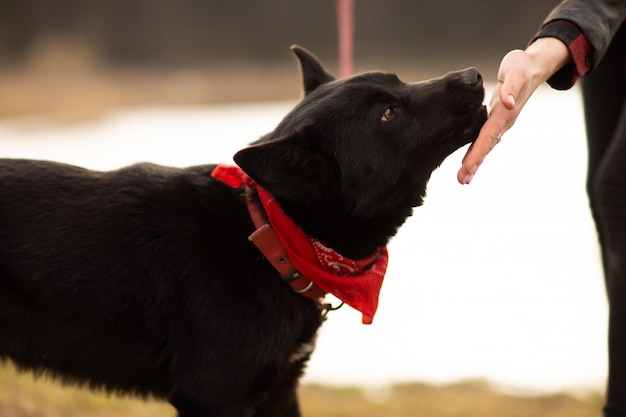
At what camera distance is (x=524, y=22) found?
11.6 meters

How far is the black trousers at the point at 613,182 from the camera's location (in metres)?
2.49

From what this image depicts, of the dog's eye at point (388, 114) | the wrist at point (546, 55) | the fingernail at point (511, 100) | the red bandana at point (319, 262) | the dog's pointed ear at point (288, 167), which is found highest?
the wrist at point (546, 55)

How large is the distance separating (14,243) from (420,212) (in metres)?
4.23

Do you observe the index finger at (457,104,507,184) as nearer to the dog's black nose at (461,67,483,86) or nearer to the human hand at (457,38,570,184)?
the human hand at (457,38,570,184)

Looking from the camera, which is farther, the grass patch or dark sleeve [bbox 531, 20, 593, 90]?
the grass patch

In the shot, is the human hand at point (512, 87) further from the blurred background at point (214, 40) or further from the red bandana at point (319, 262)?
the blurred background at point (214, 40)

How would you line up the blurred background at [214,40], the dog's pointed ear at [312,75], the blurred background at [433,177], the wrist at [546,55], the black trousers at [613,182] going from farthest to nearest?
1. the blurred background at [214,40]
2. the blurred background at [433,177]
3. the dog's pointed ear at [312,75]
4. the black trousers at [613,182]
5. the wrist at [546,55]

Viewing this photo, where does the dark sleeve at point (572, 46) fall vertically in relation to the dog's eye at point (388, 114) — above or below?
above

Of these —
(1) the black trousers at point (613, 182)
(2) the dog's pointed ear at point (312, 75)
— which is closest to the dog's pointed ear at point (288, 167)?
(2) the dog's pointed ear at point (312, 75)

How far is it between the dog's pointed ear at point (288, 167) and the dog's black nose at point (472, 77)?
42 centimetres

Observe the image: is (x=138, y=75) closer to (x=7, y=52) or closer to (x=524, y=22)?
(x=7, y=52)

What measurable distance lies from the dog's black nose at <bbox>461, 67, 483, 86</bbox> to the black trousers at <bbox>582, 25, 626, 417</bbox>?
50 cm

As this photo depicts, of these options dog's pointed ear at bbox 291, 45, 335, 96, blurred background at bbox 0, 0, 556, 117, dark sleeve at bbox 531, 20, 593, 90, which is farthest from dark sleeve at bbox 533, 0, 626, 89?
blurred background at bbox 0, 0, 556, 117

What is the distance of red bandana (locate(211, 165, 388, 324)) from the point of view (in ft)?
7.27
